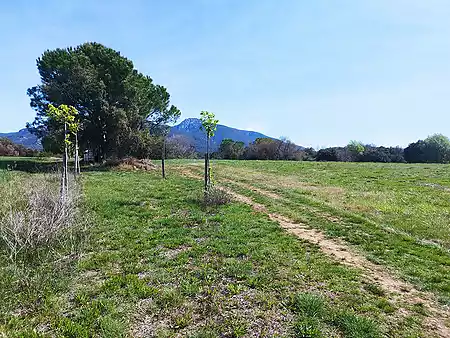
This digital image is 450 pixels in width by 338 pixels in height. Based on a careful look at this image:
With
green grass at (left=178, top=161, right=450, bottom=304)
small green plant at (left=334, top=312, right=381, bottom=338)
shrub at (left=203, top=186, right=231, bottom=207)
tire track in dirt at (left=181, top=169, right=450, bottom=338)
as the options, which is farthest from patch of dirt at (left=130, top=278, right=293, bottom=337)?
shrub at (left=203, top=186, right=231, bottom=207)

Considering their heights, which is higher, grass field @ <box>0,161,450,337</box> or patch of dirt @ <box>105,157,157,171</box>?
patch of dirt @ <box>105,157,157,171</box>

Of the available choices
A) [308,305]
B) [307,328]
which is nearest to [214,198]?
[308,305]

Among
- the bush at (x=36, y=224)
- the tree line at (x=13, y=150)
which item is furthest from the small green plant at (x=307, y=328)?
the tree line at (x=13, y=150)

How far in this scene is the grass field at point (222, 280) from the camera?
404 cm

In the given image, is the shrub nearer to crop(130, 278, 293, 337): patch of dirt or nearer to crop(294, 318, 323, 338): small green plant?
crop(130, 278, 293, 337): patch of dirt

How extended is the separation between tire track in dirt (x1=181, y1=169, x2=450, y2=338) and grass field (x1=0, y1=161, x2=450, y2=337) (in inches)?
2.6

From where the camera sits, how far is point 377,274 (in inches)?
227

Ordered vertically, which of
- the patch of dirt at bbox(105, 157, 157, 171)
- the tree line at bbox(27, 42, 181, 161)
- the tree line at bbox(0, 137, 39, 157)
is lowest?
the patch of dirt at bbox(105, 157, 157, 171)

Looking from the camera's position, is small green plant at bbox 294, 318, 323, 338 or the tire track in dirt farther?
the tire track in dirt

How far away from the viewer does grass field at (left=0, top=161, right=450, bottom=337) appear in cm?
404

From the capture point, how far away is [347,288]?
510 centimetres

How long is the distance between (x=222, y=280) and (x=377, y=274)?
2.93 metres

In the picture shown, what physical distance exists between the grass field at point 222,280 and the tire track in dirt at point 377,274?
0.07 metres

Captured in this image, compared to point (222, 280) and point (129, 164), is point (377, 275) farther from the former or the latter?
point (129, 164)
